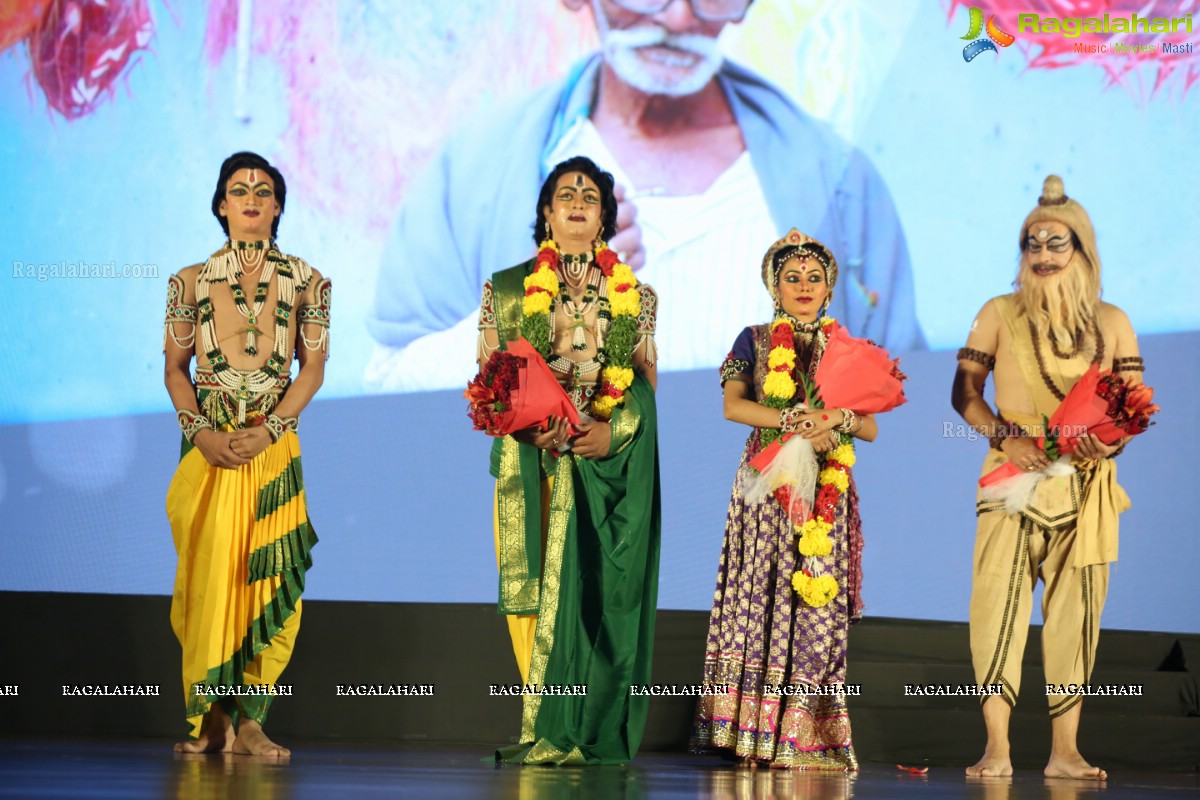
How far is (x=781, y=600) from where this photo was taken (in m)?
4.54

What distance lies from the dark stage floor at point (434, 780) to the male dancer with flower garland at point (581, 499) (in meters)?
0.21

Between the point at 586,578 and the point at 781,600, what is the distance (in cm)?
60

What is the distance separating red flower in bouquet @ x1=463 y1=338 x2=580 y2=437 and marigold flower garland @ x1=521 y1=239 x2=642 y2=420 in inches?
7.1

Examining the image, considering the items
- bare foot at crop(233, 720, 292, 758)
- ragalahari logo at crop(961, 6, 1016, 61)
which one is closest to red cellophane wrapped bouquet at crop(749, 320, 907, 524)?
bare foot at crop(233, 720, 292, 758)

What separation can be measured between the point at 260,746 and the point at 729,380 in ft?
5.66

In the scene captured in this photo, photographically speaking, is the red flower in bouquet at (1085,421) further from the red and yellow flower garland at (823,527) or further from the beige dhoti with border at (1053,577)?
the red and yellow flower garland at (823,527)

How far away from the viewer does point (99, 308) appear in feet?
18.8

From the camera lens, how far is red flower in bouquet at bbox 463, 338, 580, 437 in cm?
414

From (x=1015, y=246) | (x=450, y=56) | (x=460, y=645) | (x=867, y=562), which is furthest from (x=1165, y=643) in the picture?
(x=450, y=56)

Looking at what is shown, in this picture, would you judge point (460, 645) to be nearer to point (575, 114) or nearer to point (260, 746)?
point (260, 746)

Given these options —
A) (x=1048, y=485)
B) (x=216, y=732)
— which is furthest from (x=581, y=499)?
(x=1048, y=485)

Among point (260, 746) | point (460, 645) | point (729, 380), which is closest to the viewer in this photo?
point (260, 746)

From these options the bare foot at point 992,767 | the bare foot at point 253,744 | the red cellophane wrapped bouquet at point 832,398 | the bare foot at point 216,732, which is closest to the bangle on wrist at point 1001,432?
the red cellophane wrapped bouquet at point 832,398

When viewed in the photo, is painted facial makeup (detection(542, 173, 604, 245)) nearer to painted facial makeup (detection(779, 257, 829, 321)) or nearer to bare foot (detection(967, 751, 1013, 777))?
painted facial makeup (detection(779, 257, 829, 321))
